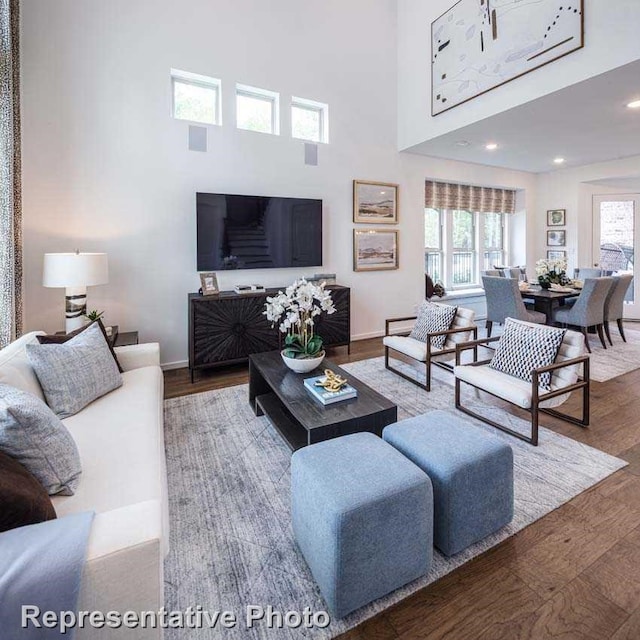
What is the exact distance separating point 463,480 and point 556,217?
709 centimetres

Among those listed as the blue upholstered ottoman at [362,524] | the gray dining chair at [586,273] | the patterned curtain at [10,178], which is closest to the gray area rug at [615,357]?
the gray dining chair at [586,273]

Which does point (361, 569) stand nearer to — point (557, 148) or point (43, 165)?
point (43, 165)

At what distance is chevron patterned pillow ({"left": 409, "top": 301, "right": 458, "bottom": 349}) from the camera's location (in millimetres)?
3641

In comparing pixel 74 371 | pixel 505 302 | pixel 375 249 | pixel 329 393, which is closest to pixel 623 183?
pixel 505 302

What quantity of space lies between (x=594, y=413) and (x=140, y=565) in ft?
10.7

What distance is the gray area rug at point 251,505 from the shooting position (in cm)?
141

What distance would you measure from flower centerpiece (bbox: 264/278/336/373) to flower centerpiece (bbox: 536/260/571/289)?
399cm

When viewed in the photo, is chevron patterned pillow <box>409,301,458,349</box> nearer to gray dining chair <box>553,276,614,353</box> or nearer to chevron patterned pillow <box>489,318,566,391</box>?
chevron patterned pillow <box>489,318,566,391</box>

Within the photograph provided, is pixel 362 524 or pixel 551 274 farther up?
pixel 551 274

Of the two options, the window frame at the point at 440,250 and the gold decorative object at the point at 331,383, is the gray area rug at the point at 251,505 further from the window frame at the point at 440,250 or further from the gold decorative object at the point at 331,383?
the window frame at the point at 440,250

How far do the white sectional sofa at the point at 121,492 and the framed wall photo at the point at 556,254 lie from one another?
7.22 metres

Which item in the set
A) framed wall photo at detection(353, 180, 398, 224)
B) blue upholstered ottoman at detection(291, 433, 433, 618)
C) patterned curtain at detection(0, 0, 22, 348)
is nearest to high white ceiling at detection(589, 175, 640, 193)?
framed wall photo at detection(353, 180, 398, 224)

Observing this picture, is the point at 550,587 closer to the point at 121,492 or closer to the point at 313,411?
the point at 313,411

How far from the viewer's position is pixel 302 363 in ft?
8.55
